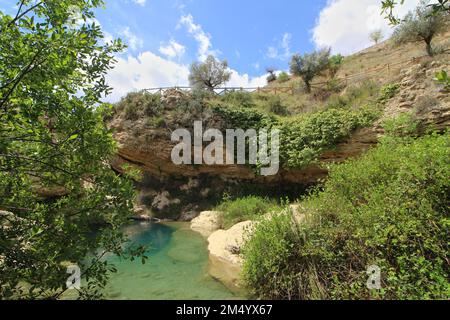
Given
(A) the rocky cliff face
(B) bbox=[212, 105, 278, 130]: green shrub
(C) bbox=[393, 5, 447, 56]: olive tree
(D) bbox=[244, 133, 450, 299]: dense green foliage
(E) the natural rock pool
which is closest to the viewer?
(D) bbox=[244, 133, 450, 299]: dense green foliage

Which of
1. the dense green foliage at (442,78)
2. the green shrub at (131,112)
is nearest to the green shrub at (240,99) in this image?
the green shrub at (131,112)

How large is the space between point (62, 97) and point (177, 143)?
13.2 meters

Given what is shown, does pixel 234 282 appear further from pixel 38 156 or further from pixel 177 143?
pixel 177 143

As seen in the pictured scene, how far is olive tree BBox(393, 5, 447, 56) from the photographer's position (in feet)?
45.6

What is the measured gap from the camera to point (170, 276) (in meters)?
6.87

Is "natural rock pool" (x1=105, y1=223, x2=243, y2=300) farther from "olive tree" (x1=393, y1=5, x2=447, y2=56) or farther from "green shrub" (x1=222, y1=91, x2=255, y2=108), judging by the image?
"olive tree" (x1=393, y1=5, x2=447, y2=56)

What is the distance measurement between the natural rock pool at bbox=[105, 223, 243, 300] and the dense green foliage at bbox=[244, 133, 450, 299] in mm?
1271

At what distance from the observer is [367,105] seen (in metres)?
12.5

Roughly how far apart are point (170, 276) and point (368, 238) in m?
4.97

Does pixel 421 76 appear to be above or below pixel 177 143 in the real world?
above
